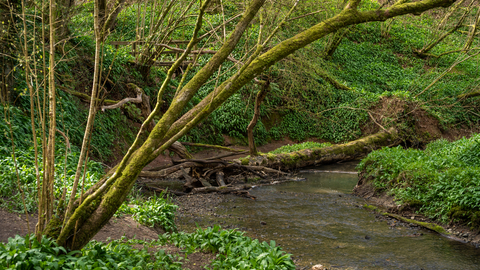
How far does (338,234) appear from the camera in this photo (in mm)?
6039

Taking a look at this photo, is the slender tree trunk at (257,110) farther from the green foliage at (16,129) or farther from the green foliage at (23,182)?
the green foliage at (16,129)

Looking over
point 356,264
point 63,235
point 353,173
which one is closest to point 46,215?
point 63,235

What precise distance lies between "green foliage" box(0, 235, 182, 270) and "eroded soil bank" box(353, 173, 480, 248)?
4896 mm

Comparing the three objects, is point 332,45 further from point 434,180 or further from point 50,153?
point 50,153

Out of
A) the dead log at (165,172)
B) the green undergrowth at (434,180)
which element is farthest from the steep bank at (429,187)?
the dead log at (165,172)

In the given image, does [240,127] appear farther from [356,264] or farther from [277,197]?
[356,264]

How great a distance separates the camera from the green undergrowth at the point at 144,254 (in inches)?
111

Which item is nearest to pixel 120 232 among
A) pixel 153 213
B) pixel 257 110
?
pixel 153 213

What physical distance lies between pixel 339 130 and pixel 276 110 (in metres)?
3.52

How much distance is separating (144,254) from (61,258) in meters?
0.90

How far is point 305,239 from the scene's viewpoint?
5707 millimetres

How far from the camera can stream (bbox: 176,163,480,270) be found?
A: 4879 mm

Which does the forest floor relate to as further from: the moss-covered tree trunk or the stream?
the stream

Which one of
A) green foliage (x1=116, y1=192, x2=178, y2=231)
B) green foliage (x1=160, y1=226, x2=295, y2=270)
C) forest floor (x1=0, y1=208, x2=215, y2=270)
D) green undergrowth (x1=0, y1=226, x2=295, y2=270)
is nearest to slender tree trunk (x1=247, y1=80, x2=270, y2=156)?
green foliage (x1=116, y1=192, x2=178, y2=231)
